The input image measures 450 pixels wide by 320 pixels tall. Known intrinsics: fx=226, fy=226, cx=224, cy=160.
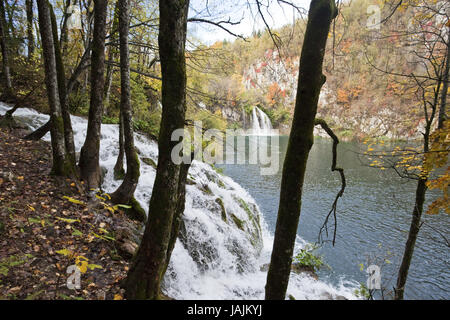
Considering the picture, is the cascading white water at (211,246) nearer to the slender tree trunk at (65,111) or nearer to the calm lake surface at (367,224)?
the slender tree trunk at (65,111)

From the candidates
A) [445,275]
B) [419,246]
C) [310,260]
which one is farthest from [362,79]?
[310,260]

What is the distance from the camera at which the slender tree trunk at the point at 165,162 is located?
2.27m

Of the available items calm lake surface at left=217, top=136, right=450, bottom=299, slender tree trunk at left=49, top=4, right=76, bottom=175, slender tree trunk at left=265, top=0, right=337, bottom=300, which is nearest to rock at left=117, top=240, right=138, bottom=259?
slender tree trunk at left=49, top=4, right=76, bottom=175

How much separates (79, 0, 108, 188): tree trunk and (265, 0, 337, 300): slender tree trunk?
14.8 feet

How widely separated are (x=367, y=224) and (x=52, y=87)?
12949 millimetres

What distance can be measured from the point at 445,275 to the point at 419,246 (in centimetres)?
160

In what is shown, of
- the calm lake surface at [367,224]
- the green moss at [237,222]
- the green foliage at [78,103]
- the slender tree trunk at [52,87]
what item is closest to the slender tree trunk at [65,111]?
the slender tree trunk at [52,87]

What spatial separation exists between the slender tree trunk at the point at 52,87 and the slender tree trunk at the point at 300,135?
4838 mm

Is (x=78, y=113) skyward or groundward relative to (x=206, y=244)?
skyward

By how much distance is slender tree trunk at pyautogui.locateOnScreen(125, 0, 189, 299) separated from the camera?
89.4 inches

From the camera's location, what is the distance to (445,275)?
7680 mm

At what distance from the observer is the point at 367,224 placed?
10.8m

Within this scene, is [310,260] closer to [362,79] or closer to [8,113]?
[8,113]

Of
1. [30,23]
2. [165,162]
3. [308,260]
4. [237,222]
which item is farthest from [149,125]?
[165,162]
